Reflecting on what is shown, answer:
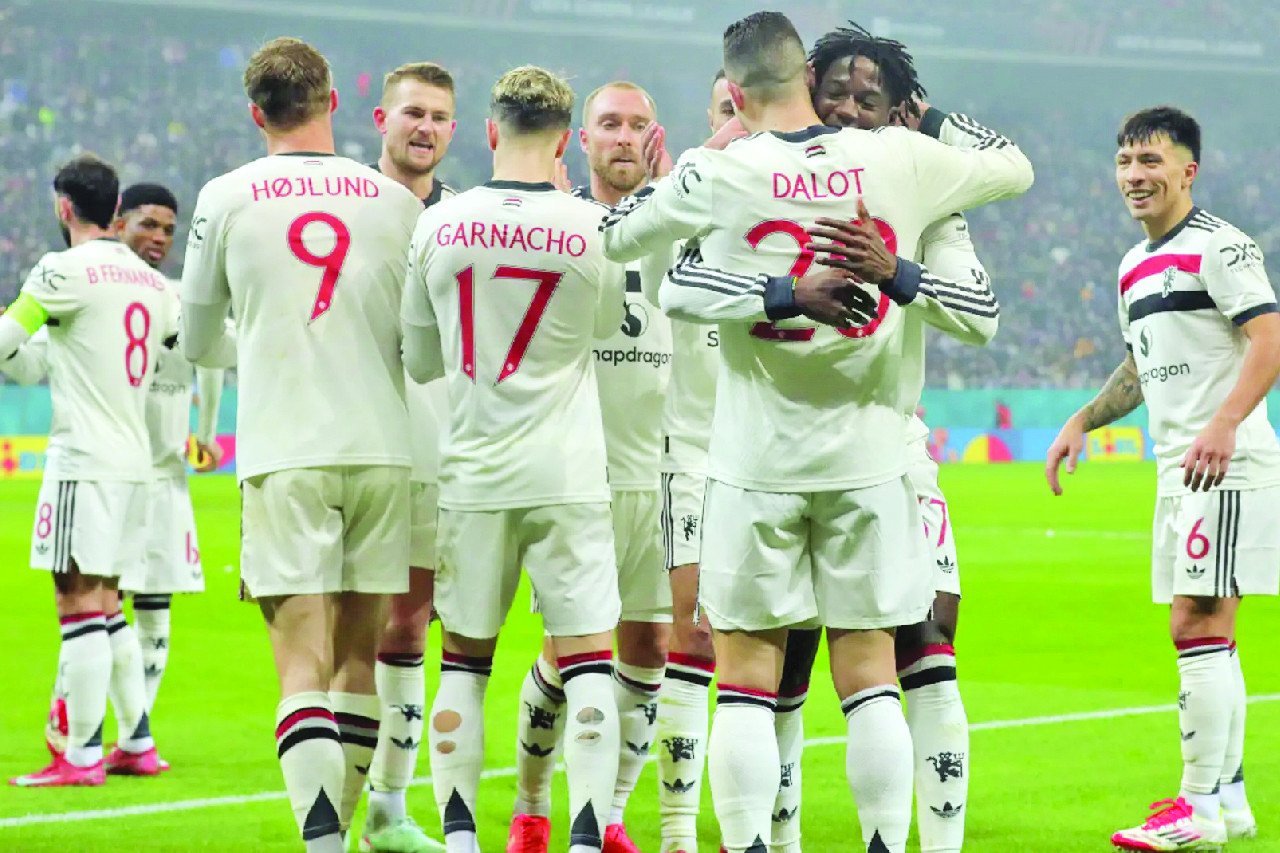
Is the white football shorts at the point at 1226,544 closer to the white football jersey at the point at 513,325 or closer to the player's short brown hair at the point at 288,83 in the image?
the white football jersey at the point at 513,325

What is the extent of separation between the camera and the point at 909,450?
14.5ft

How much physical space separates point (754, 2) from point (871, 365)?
141 feet

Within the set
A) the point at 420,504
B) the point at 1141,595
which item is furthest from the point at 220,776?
the point at 1141,595

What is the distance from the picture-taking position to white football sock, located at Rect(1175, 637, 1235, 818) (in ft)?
17.6

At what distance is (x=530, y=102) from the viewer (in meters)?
4.50

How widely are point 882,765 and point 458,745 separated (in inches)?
50.8

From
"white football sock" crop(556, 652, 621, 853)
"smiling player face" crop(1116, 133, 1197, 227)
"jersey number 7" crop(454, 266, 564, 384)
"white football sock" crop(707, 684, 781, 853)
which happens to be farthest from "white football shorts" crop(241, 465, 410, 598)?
"smiling player face" crop(1116, 133, 1197, 227)

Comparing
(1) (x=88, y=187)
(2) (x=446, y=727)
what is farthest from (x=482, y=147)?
(2) (x=446, y=727)

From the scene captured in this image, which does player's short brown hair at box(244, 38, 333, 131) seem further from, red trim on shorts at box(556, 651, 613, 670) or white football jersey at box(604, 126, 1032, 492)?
red trim on shorts at box(556, 651, 613, 670)

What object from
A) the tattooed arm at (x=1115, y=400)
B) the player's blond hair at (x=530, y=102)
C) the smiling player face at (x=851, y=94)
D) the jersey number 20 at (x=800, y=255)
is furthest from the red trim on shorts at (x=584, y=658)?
the tattooed arm at (x=1115, y=400)

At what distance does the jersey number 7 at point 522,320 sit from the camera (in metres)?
4.43

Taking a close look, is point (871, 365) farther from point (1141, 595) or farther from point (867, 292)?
point (1141, 595)

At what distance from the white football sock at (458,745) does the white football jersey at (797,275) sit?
1.10m

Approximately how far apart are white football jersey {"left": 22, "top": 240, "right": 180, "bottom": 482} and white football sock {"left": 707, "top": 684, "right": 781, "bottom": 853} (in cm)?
363
